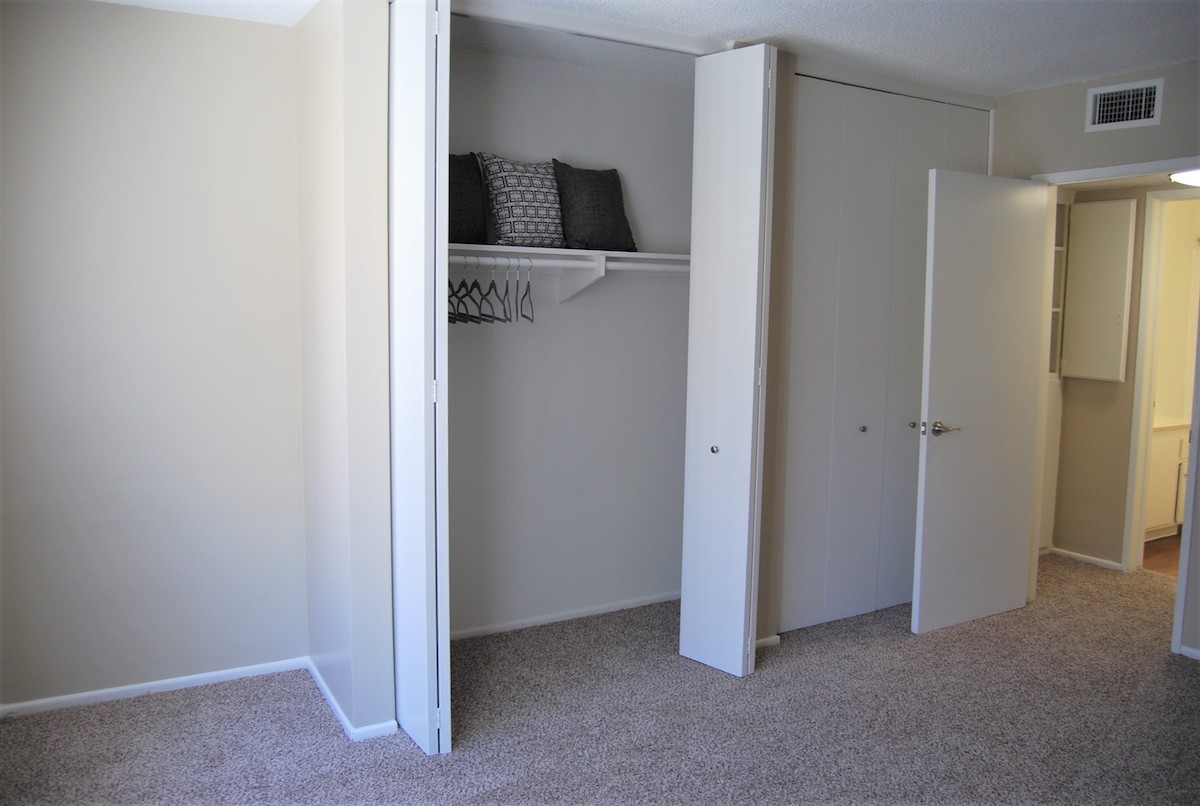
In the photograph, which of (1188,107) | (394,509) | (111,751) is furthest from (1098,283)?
(111,751)

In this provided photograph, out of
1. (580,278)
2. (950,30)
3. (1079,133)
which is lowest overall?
(580,278)

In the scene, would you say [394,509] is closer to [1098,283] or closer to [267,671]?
[267,671]

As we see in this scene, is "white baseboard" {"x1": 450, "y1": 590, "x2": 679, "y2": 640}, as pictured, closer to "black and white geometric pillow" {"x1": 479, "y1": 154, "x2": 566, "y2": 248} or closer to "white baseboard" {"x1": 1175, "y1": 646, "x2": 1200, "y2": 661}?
"black and white geometric pillow" {"x1": 479, "y1": 154, "x2": 566, "y2": 248}

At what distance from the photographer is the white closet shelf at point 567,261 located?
11.4 ft

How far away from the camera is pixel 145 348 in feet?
10.7

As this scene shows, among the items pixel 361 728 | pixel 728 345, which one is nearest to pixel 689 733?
pixel 361 728

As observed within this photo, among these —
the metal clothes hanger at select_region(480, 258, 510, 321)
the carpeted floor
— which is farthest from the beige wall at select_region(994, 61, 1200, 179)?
the metal clothes hanger at select_region(480, 258, 510, 321)

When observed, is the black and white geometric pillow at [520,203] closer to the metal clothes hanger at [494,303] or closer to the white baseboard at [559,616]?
the metal clothes hanger at [494,303]

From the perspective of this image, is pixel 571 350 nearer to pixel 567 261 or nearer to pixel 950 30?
pixel 567 261

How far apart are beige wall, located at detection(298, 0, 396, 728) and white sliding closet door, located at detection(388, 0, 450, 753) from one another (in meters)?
0.05

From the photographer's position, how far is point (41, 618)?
3.17 m

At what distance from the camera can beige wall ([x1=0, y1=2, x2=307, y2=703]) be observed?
3.09 metres

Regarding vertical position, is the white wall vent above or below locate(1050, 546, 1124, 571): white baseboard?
above

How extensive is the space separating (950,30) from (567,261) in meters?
1.65
